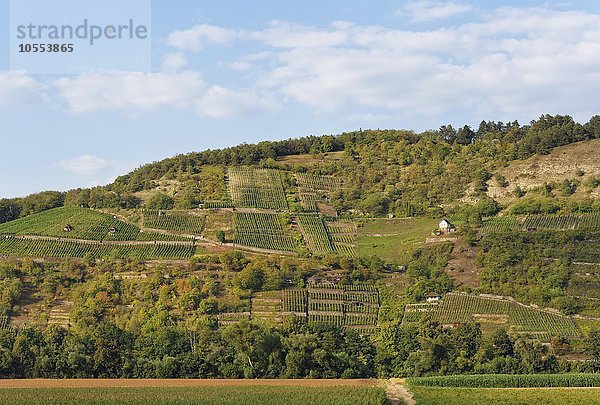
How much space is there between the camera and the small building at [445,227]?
78062 mm

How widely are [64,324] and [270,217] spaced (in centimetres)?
3008

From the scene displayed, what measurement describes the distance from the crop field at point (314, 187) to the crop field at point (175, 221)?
1300 centimetres

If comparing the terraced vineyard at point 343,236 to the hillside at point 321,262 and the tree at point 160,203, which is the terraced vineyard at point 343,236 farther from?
the tree at point 160,203

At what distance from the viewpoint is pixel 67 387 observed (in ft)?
164

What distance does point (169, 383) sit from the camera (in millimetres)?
52219

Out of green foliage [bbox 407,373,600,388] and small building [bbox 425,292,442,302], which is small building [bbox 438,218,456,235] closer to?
small building [bbox 425,292,442,302]

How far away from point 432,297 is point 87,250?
3346cm

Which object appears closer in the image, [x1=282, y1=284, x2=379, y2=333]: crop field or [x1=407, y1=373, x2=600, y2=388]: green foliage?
[x1=407, y1=373, x2=600, y2=388]: green foliage

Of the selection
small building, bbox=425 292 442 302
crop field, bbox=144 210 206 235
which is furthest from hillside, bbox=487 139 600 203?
crop field, bbox=144 210 206 235

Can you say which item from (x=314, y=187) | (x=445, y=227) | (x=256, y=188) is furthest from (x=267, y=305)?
(x=314, y=187)

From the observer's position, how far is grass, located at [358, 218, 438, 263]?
77.1 metres

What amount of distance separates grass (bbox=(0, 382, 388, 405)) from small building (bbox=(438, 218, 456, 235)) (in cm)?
3113

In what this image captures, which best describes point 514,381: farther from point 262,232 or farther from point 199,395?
point 262,232

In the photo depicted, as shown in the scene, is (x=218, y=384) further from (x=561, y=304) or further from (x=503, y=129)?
(x=503, y=129)
